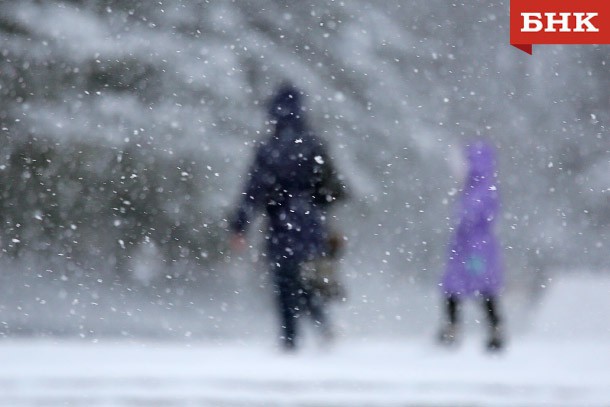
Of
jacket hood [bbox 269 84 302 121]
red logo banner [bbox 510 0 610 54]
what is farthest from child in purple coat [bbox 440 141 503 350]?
red logo banner [bbox 510 0 610 54]

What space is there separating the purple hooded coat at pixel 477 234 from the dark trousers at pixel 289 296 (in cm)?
83

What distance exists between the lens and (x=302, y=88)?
7527mm

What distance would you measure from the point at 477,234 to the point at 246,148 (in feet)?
9.16

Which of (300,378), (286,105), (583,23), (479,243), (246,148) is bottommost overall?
(300,378)

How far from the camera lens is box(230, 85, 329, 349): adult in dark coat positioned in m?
5.05

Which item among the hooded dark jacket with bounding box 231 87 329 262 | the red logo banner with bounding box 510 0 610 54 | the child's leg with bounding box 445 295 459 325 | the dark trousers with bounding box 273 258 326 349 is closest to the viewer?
the hooded dark jacket with bounding box 231 87 329 262

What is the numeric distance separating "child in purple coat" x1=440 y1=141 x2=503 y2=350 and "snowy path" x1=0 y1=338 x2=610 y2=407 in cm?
34

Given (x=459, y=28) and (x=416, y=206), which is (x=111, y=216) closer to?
(x=416, y=206)

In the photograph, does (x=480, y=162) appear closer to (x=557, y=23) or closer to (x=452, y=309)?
(x=452, y=309)

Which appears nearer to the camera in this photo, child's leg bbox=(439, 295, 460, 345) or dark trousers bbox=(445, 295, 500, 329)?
dark trousers bbox=(445, 295, 500, 329)

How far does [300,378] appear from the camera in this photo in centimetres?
445

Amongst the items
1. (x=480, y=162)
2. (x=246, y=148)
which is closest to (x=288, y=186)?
(x=480, y=162)

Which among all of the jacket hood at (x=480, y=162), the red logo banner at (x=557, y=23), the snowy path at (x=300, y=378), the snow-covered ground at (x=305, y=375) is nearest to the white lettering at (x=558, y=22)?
the red logo banner at (x=557, y=23)

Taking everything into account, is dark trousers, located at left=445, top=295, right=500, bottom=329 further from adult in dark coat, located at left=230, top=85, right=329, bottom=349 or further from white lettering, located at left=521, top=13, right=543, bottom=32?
white lettering, located at left=521, top=13, right=543, bottom=32
